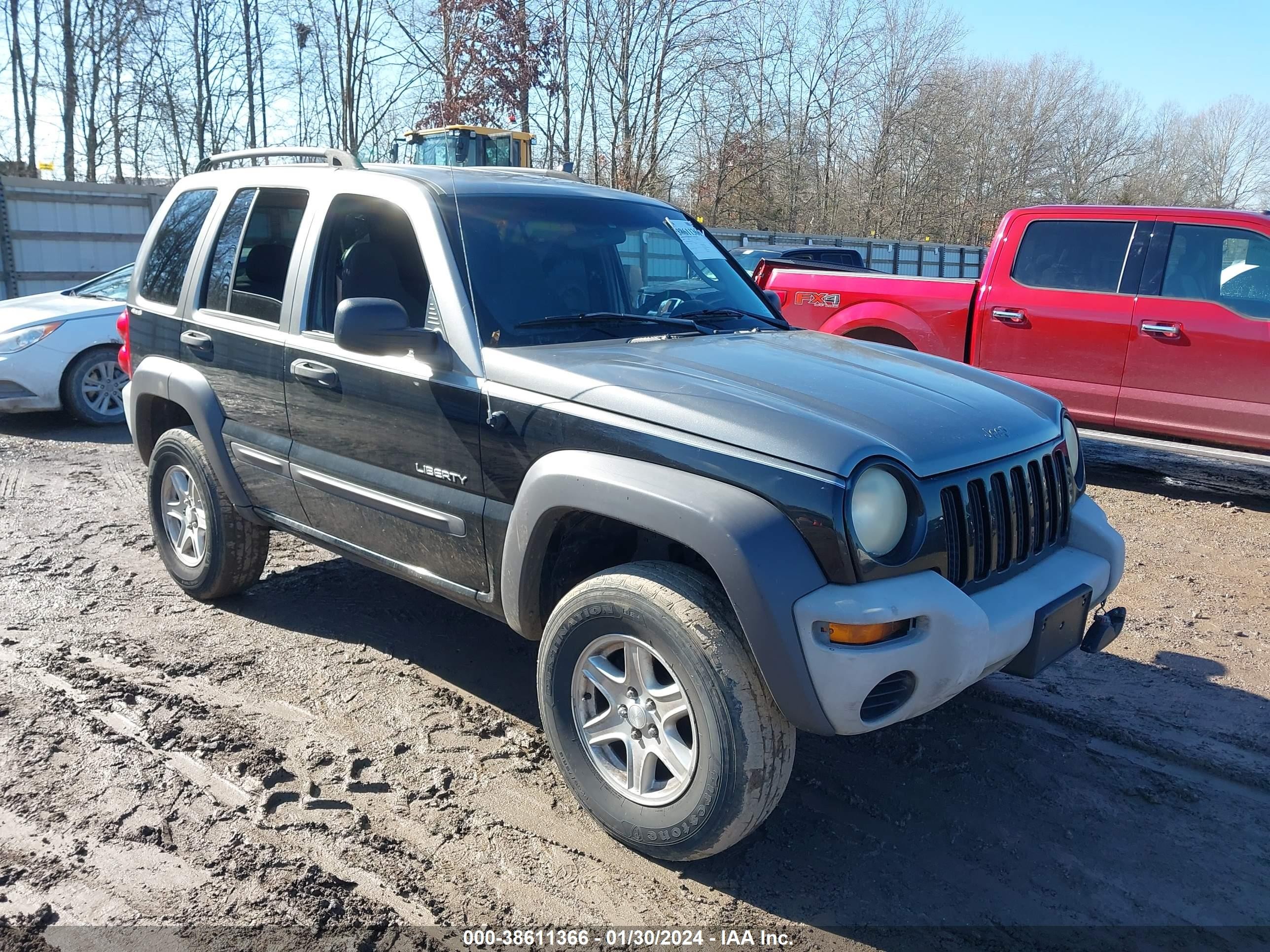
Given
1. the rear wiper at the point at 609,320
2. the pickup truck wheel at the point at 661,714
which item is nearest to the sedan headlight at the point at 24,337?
the rear wiper at the point at 609,320

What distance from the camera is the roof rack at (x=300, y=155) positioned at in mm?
4188

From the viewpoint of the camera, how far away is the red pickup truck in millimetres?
6574

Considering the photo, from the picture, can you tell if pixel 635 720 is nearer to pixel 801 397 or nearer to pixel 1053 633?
pixel 801 397

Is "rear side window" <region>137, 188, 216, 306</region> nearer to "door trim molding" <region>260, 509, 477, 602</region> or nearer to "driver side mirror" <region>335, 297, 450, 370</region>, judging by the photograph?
"door trim molding" <region>260, 509, 477, 602</region>

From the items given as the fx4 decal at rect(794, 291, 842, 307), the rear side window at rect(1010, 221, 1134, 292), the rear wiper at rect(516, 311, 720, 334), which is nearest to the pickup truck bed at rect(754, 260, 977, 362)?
the fx4 decal at rect(794, 291, 842, 307)

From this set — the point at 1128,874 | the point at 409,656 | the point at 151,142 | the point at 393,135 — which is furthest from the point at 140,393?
the point at 151,142

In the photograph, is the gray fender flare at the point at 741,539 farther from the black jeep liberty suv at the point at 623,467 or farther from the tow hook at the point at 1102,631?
the tow hook at the point at 1102,631

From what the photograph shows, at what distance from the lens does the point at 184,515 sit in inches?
193

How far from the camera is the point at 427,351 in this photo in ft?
11.1

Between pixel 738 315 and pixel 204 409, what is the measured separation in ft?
7.74

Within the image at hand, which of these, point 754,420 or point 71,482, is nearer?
point 754,420

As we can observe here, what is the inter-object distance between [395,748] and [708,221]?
31.2 m

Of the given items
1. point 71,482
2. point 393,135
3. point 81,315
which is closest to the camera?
point 71,482

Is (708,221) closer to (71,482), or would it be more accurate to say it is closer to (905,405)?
(71,482)
